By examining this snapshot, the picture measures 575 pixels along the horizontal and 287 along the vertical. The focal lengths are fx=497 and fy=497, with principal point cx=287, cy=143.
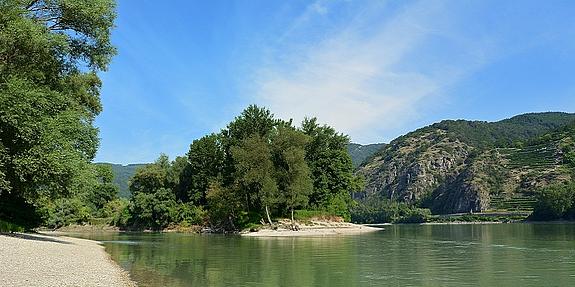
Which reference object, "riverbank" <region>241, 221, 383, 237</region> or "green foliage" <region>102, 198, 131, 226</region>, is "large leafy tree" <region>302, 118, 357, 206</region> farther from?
"green foliage" <region>102, 198, 131, 226</region>

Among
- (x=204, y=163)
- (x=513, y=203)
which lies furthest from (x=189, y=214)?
(x=513, y=203)

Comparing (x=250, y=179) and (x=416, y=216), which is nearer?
(x=250, y=179)

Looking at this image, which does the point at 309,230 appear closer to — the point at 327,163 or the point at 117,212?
the point at 327,163

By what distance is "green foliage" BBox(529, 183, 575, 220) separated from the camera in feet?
428

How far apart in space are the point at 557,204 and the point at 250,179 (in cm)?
9522

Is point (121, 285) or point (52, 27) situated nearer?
point (121, 285)

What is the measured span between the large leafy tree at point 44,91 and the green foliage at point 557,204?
12904 cm

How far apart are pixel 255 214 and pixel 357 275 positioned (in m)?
59.5

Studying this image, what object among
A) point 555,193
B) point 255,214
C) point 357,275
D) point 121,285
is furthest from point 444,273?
point 555,193

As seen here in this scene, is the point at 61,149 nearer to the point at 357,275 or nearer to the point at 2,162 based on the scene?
the point at 2,162

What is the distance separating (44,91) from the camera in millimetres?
30938

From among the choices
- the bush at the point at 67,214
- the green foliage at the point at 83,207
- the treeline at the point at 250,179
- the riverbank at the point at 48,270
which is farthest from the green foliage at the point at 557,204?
the riverbank at the point at 48,270

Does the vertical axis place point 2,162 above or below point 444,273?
above

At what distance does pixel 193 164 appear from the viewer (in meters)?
94.4
